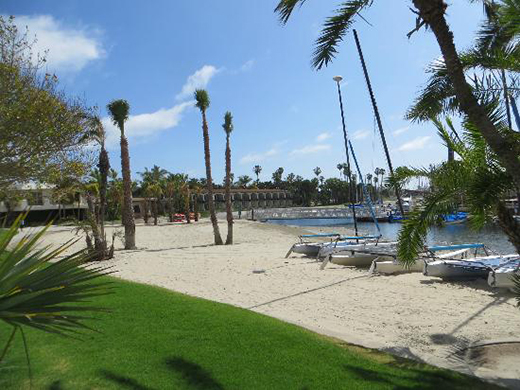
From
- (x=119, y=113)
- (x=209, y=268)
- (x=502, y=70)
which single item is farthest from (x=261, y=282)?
(x=119, y=113)

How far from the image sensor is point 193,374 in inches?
189

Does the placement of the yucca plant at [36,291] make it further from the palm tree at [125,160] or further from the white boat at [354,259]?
the palm tree at [125,160]

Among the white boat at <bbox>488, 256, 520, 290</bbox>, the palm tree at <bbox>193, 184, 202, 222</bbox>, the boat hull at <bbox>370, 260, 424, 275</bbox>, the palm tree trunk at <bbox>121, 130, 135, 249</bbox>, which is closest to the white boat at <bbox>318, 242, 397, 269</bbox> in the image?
the boat hull at <bbox>370, 260, 424, 275</bbox>

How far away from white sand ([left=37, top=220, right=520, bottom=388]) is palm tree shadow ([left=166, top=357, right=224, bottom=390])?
255cm

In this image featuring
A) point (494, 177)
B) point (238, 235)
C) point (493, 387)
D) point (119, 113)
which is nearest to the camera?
point (493, 387)

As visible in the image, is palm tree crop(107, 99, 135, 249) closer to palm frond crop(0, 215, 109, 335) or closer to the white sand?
the white sand

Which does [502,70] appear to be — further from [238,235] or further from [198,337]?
[238,235]

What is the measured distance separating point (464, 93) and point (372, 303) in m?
5.79

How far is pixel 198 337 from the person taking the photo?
6109 millimetres

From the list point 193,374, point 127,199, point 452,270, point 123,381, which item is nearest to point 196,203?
point 127,199

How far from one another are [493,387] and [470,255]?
12509 mm

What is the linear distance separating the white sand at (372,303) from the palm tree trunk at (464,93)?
8.04 ft

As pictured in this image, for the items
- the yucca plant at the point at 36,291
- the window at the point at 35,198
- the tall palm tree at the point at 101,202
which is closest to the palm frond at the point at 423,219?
the yucca plant at the point at 36,291

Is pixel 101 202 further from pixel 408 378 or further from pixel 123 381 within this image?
pixel 408 378
